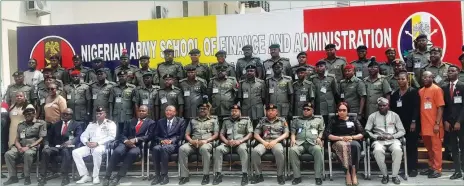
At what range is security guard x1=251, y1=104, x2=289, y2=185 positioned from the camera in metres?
6.23

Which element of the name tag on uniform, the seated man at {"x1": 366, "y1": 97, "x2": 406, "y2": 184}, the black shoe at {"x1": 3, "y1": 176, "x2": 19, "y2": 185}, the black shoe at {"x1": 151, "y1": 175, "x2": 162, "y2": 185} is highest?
the name tag on uniform

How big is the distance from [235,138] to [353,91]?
194 cm

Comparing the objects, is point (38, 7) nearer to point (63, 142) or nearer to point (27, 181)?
point (63, 142)

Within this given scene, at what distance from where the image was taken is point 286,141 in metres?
6.48

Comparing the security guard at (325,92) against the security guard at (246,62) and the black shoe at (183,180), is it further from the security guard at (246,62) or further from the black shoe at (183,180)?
the black shoe at (183,180)

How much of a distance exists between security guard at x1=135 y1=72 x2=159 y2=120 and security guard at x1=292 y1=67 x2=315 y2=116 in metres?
2.33

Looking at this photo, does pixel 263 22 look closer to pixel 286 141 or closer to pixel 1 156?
pixel 286 141

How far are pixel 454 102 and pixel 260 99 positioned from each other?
9.19 ft

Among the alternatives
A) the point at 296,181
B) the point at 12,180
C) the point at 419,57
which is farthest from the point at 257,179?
the point at 12,180

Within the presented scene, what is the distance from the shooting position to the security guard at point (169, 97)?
7.35 meters

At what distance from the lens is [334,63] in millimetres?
7414

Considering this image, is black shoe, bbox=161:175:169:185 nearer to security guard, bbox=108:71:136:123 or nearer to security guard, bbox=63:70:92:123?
security guard, bbox=108:71:136:123

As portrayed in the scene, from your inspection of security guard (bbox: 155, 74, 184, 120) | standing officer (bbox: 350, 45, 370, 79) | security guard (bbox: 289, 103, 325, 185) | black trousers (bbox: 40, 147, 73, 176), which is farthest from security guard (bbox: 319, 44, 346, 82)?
black trousers (bbox: 40, 147, 73, 176)

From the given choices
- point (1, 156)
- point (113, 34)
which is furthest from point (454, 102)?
point (1, 156)
